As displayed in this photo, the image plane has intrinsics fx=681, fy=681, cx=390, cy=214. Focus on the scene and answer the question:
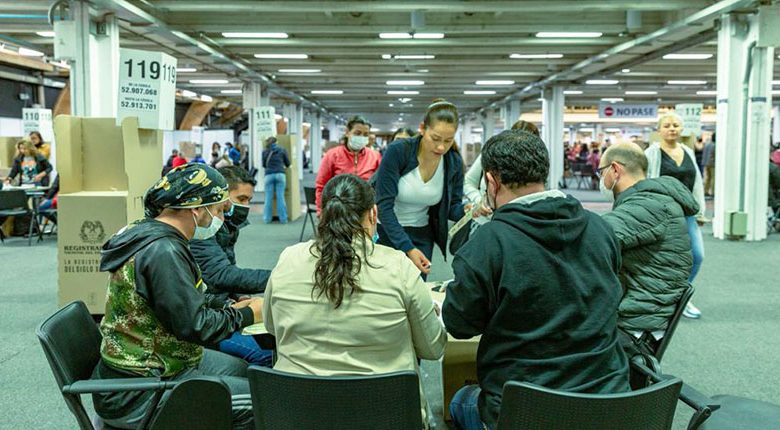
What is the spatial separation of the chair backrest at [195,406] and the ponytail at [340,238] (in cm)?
39

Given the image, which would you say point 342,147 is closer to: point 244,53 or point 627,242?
point 627,242

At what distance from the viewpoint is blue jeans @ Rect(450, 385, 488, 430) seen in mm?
1889

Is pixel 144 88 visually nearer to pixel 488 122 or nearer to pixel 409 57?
pixel 409 57

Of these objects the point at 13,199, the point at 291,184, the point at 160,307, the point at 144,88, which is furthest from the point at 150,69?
the point at 291,184

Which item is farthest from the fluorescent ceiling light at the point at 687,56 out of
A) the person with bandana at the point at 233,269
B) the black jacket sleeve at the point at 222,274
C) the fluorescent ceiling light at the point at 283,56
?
the black jacket sleeve at the point at 222,274

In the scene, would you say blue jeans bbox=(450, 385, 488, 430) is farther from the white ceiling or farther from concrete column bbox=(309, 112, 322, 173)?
concrete column bbox=(309, 112, 322, 173)

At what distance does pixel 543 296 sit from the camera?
5.31ft

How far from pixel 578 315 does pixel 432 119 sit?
159 centimetres

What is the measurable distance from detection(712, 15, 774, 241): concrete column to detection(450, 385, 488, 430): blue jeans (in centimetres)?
789

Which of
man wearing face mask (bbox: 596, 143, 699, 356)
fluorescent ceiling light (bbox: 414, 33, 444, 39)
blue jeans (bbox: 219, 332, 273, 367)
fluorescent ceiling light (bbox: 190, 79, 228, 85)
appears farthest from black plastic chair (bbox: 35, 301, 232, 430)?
fluorescent ceiling light (bbox: 190, 79, 228, 85)

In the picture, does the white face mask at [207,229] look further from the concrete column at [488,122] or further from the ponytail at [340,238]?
the concrete column at [488,122]

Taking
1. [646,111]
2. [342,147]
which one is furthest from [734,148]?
[646,111]

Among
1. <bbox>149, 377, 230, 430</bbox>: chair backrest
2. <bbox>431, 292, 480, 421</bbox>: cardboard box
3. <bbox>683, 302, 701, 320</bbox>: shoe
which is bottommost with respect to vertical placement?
<bbox>683, 302, 701, 320</bbox>: shoe

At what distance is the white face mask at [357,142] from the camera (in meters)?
5.82
